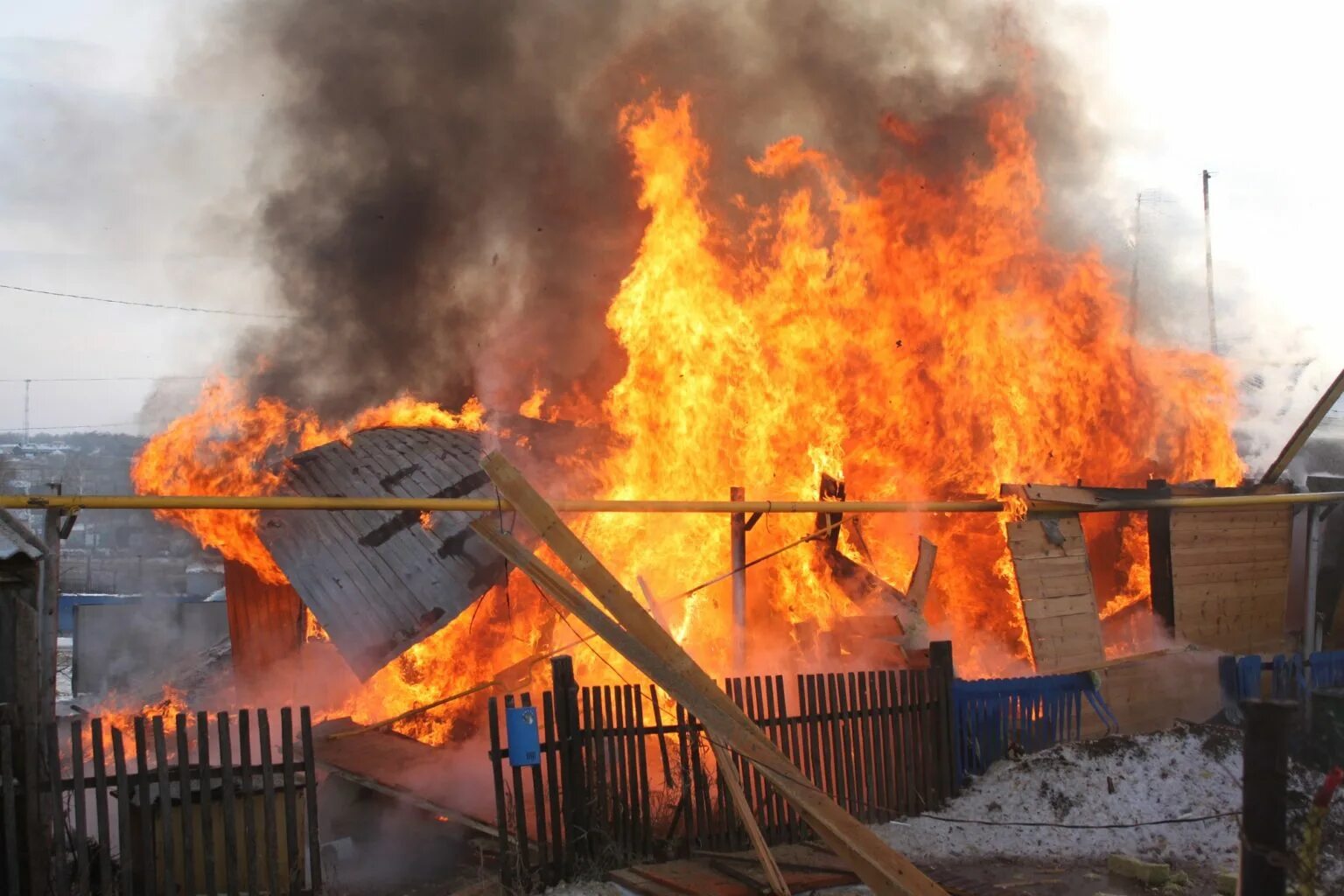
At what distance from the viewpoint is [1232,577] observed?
1216cm

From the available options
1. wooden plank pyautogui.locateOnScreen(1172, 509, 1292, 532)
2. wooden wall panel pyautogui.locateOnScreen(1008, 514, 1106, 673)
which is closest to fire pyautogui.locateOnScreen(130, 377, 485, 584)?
wooden wall panel pyautogui.locateOnScreen(1008, 514, 1106, 673)

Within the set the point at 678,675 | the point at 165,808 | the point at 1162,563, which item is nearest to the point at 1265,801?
the point at 678,675

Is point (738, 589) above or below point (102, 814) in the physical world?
above

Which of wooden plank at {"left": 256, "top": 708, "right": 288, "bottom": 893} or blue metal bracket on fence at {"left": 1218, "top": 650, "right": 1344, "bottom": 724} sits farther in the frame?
blue metal bracket on fence at {"left": 1218, "top": 650, "right": 1344, "bottom": 724}

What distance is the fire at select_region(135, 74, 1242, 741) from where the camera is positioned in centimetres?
1219

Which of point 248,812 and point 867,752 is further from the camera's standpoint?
point 867,752

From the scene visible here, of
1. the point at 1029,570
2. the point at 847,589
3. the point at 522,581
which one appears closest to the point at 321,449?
the point at 522,581

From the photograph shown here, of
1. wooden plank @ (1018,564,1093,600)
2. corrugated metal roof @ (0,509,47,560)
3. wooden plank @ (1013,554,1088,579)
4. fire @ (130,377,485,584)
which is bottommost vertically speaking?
wooden plank @ (1018,564,1093,600)

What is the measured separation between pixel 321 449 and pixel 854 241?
7.90 m

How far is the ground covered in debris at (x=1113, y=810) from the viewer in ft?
25.1

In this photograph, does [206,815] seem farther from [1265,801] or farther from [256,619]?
[256,619]

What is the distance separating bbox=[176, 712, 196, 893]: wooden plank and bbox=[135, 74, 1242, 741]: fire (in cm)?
519

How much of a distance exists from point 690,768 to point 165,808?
3.62 meters

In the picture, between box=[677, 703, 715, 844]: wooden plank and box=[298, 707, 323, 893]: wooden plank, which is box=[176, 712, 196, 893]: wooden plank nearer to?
box=[298, 707, 323, 893]: wooden plank
